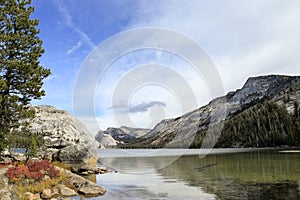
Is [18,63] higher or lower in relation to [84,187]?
higher

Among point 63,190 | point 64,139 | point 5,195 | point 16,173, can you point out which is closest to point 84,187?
point 63,190

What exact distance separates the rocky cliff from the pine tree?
532 inches

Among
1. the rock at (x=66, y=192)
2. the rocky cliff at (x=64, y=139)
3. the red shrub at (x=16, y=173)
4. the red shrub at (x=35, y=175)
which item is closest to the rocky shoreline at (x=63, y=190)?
the rock at (x=66, y=192)

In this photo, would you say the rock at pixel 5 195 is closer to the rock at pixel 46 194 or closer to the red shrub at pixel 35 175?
the rock at pixel 46 194

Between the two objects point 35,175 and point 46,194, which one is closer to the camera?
point 46,194

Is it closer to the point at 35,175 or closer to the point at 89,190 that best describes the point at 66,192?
the point at 89,190

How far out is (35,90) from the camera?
104ft

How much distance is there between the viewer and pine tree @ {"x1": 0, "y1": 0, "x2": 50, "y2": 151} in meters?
29.8

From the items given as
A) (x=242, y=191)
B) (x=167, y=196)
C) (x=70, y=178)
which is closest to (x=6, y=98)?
(x=70, y=178)

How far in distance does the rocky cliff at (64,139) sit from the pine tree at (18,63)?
532 inches

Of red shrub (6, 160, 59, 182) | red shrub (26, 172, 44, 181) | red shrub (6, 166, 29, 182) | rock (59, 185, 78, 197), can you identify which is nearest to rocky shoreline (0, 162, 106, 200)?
rock (59, 185, 78, 197)

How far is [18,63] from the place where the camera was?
29594 millimetres

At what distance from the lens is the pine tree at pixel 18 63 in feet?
97.9

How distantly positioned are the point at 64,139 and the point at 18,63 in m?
82.0
